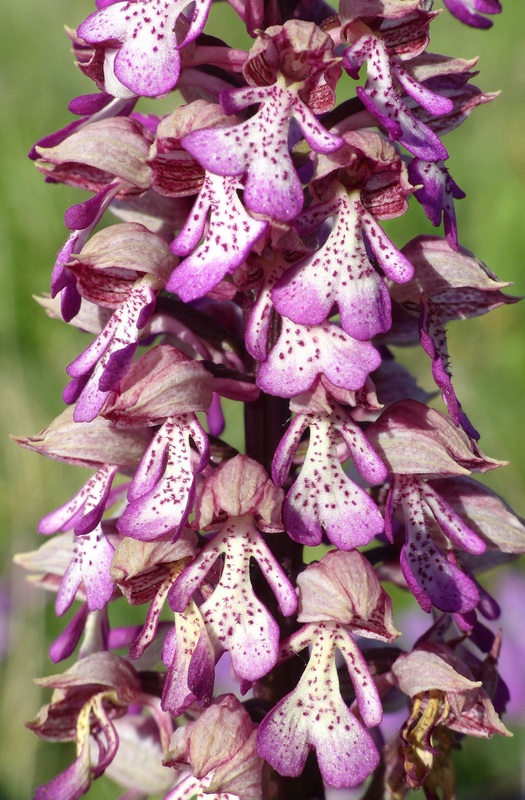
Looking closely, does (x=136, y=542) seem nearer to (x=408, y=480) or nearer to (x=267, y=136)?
(x=408, y=480)

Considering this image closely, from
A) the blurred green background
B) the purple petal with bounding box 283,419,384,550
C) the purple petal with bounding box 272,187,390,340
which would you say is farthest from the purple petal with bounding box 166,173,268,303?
the blurred green background

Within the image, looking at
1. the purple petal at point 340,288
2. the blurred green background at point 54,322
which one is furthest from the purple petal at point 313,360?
the blurred green background at point 54,322

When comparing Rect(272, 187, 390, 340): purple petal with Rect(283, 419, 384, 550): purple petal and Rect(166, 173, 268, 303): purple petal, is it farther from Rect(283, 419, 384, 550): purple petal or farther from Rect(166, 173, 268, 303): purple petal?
Rect(283, 419, 384, 550): purple petal

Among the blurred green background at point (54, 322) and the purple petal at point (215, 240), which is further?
the blurred green background at point (54, 322)

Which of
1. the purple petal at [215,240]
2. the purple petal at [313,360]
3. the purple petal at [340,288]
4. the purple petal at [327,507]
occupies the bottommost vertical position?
the purple petal at [327,507]

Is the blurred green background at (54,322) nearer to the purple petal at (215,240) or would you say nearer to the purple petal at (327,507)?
the purple petal at (327,507)

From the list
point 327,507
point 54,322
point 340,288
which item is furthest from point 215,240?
point 54,322

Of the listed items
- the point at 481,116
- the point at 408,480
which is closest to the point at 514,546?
the point at 408,480

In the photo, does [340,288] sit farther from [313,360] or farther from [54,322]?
[54,322]
